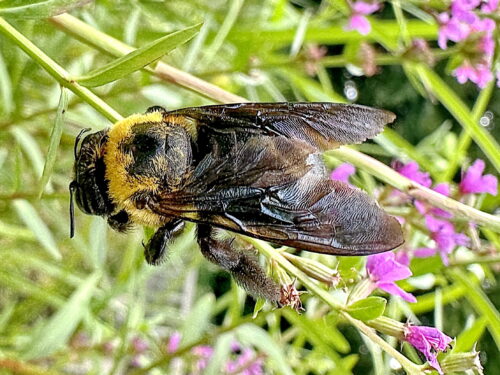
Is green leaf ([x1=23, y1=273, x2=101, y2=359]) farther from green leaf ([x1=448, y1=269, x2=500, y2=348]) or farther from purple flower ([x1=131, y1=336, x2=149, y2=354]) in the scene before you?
green leaf ([x1=448, y1=269, x2=500, y2=348])

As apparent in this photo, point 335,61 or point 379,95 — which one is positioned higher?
point 335,61

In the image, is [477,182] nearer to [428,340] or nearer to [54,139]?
[428,340]

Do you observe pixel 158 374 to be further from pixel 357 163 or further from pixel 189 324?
pixel 357 163

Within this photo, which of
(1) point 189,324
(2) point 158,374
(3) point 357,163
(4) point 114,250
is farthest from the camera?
(4) point 114,250

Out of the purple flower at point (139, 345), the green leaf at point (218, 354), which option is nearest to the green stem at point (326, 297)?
the green leaf at point (218, 354)

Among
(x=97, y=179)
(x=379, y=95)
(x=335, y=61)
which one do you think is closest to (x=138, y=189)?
(x=97, y=179)

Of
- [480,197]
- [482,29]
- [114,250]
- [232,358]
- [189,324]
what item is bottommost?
[114,250]
